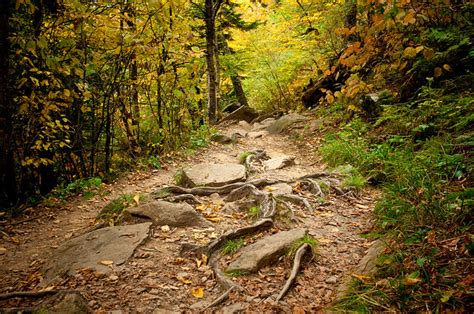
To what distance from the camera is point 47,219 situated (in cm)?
540

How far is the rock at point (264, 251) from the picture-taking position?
Result: 3466mm

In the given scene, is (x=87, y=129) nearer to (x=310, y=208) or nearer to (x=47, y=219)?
(x=47, y=219)

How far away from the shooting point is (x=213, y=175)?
626cm

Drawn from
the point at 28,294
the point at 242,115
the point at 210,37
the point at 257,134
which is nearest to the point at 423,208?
the point at 28,294

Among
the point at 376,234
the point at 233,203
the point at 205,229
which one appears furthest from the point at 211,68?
the point at 376,234

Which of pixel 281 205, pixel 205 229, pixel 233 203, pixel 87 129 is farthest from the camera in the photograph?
pixel 87 129

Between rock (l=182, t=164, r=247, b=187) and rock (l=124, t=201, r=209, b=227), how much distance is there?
1.18 metres

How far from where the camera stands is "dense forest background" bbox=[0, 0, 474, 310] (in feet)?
8.90

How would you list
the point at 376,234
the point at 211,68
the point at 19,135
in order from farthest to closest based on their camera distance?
1. the point at 211,68
2. the point at 19,135
3. the point at 376,234

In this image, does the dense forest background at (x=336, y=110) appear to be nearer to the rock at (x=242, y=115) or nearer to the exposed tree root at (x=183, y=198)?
the exposed tree root at (x=183, y=198)

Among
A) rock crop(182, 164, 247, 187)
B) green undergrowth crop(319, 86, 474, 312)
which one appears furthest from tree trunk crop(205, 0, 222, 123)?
green undergrowth crop(319, 86, 474, 312)

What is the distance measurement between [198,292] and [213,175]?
3190 millimetres

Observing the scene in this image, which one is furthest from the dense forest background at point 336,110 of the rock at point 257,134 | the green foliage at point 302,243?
the rock at point 257,134

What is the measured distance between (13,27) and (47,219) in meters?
3.60
